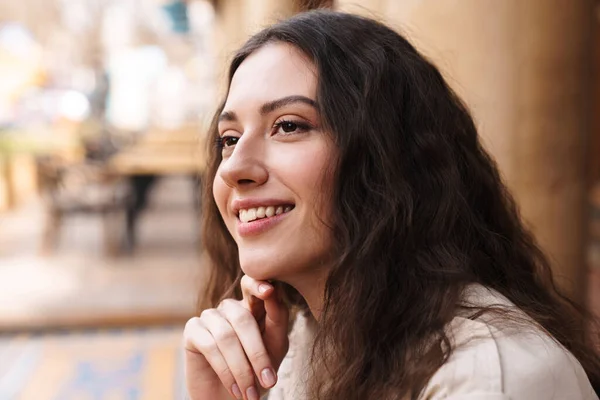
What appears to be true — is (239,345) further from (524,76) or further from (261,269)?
(524,76)

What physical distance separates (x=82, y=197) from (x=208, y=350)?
6.95 m

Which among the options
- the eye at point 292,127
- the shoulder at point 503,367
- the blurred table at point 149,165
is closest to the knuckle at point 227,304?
the eye at point 292,127

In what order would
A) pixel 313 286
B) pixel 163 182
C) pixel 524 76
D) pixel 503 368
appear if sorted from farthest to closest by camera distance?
pixel 163 182 → pixel 524 76 → pixel 313 286 → pixel 503 368

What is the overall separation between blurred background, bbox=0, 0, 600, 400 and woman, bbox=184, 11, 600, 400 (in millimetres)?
347

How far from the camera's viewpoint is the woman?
105 cm

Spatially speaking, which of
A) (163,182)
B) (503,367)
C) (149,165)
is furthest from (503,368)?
(163,182)

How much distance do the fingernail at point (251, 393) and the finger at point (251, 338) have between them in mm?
23

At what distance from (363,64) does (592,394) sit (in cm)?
61

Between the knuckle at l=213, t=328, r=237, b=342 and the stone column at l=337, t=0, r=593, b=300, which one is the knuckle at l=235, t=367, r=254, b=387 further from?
the stone column at l=337, t=0, r=593, b=300

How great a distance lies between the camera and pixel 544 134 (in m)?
1.77

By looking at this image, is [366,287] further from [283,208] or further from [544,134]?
[544,134]

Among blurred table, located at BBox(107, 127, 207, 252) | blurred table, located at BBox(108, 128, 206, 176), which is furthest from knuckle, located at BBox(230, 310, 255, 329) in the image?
blurred table, located at BBox(107, 127, 207, 252)

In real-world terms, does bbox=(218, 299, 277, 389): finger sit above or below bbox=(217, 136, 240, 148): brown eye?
below

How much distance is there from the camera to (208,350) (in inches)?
51.1
